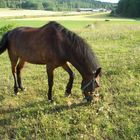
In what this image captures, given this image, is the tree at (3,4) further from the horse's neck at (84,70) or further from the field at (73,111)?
the horse's neck at (84,70)

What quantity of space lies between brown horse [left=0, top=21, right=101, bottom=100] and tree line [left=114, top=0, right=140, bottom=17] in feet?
259

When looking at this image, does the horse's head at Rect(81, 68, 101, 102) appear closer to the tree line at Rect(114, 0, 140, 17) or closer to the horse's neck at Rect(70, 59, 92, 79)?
the horse's neck at Rect(70, 59, 92, 79)

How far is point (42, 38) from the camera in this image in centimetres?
822

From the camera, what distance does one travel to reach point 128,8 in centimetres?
8875

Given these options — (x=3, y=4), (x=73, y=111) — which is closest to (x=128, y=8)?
(x=3, y=4)

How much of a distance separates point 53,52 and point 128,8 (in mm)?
83671

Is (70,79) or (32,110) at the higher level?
(70,79)

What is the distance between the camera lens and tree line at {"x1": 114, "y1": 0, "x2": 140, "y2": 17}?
85.2 m

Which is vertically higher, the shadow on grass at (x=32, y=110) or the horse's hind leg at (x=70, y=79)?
the horse's hind leg at (x=70, y=79)

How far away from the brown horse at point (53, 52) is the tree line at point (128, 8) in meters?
78.8

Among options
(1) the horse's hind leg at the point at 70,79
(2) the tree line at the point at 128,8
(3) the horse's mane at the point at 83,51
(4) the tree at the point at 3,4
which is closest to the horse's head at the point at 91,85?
(3) the horse's mane at the point at 83,51

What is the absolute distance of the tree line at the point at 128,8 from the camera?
85188mm

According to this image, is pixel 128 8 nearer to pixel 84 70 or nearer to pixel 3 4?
pixel 3 4

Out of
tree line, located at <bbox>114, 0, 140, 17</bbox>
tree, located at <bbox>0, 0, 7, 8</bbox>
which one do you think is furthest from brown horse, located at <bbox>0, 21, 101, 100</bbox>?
tree, located at <bbox>0, 0, 7, 8</bbox>
